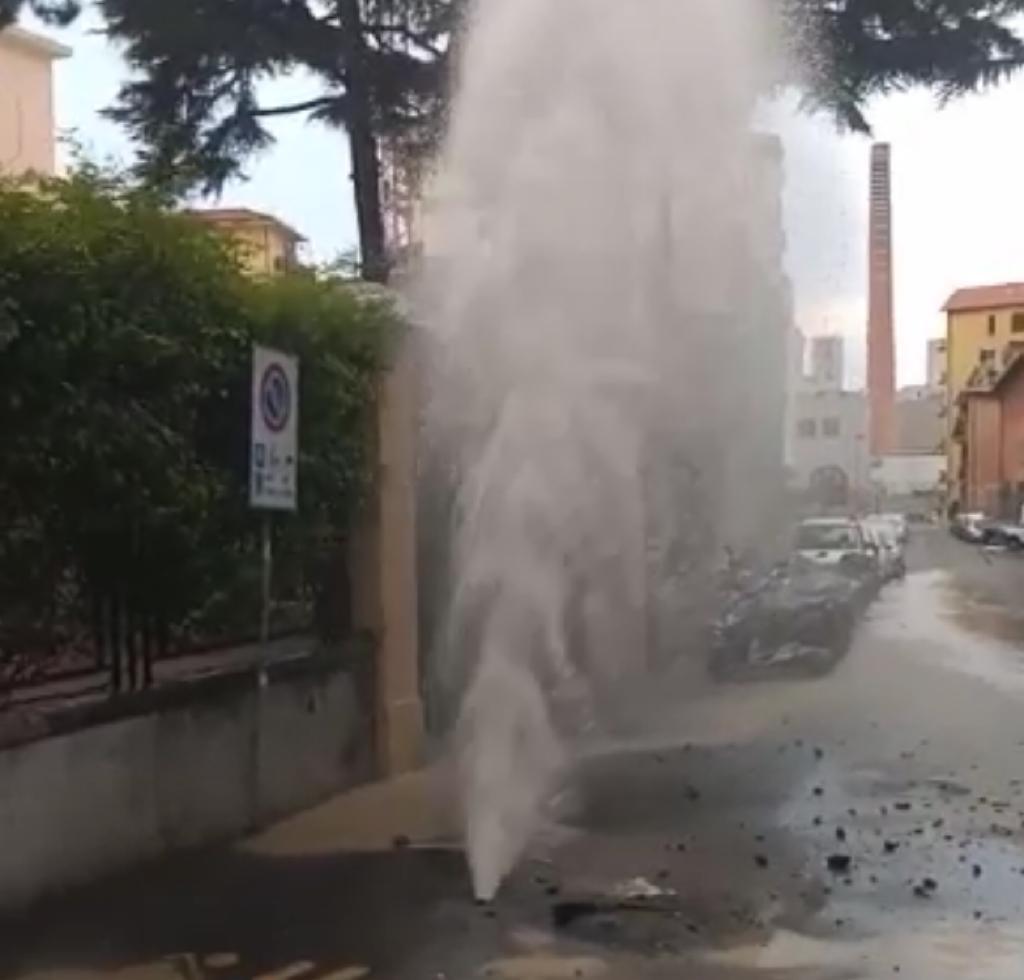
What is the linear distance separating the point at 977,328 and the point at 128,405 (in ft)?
332


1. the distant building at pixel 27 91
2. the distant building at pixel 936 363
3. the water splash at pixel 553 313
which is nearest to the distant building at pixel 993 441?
the distant building at pixel 936 363

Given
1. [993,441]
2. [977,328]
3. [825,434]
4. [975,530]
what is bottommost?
[975,530]

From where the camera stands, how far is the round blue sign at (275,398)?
9406 mm

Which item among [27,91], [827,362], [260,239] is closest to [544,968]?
[260,239]

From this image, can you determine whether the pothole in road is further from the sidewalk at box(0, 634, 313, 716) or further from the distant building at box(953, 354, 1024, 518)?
the distant building at box(953, 354, 1024, 518)

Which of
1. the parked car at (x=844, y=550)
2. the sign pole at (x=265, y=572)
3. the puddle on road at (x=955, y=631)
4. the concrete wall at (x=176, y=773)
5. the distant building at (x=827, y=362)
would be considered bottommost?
the puddle on road at (x=955, y=631)

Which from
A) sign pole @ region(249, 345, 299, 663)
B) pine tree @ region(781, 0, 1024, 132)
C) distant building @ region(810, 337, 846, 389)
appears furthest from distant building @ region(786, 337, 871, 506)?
sign pole @ region(249, 345, 299, 663)

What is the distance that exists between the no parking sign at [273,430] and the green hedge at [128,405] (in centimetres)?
18

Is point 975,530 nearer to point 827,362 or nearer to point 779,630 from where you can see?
point 827,362

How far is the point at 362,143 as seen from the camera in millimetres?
16906

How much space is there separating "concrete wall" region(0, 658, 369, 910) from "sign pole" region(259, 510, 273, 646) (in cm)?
25

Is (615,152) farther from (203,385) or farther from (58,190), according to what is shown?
(58,190)

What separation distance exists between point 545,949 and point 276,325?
3.99 metres

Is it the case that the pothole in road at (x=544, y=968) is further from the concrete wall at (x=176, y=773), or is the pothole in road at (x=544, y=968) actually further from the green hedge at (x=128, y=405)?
the green hedge at (x=128, y=405)
